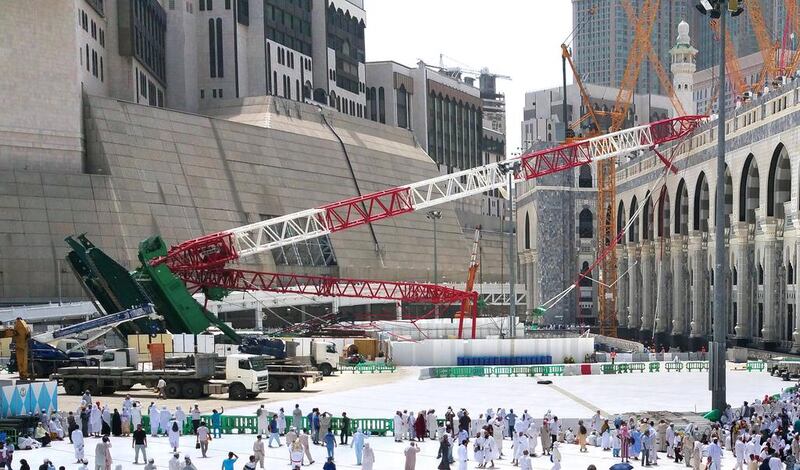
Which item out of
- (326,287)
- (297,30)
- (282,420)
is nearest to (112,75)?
(326,287)

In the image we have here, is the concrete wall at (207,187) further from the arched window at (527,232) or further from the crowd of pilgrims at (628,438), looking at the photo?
the crowd of pilgrims at (628,438)

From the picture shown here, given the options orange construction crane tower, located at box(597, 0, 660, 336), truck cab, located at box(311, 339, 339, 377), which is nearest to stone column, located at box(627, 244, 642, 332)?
orange construction crane tower, located at box(597, 0, 660, 336)

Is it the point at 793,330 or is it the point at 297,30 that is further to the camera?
the point at 297,30

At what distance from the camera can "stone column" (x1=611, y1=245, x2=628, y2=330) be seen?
376ft

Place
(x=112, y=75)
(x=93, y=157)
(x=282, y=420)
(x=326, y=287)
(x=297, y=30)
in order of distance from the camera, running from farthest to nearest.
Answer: (x=297, y=30) < (x=112, y=75) < (x=93, y=157) < (x=326, y=287) < (x=282, y=420)

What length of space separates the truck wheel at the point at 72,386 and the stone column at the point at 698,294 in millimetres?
51406

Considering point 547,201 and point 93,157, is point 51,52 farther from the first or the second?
point 547,201

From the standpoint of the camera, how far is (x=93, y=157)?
8950 cm

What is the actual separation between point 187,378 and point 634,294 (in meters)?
68.9

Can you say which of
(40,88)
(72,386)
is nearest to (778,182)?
(72,386)

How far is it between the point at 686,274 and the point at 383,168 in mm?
46619

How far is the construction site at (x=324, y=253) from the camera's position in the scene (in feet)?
163

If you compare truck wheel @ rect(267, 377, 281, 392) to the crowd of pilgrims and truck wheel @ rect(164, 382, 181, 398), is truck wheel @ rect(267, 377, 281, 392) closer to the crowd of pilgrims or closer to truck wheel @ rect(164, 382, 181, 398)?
truck wheel @ rect(164, 382, 181, 398)

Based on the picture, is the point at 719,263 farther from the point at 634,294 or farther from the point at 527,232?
the point at 527,232
